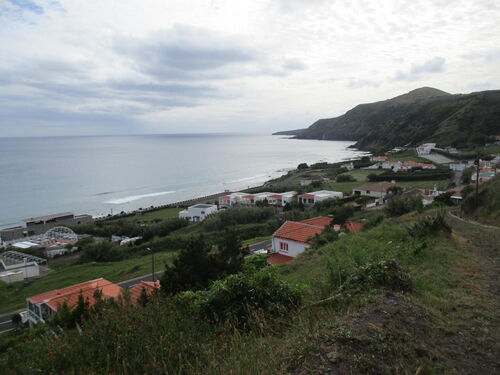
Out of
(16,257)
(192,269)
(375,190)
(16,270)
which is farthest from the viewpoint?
(375,190)

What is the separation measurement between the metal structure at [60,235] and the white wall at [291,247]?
30.1 m

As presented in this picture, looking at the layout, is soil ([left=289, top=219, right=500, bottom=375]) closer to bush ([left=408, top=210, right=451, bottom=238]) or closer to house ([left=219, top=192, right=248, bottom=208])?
bush ([left=408, top=210, right=451, bottom=238])

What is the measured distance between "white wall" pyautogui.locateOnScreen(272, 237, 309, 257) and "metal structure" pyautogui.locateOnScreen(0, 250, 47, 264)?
25010mm

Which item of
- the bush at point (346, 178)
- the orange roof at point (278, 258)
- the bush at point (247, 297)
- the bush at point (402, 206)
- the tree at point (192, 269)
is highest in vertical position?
the bush at point (247, 297)

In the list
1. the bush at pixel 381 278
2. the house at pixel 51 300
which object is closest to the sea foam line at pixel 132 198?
the house at pixel 51 300

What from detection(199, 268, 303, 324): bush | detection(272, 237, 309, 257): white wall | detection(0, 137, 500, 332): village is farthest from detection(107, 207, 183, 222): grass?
detection(199, 268, 303, 324): bush

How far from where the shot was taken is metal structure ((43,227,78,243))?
136 ft

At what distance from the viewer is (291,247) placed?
19.4 metres

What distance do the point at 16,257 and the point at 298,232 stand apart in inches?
1199

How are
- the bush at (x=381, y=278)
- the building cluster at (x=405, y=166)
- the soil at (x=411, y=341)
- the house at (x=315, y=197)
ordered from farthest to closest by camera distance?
the building cluster at (x=405, y=166) → the house at (x=315, y=197) → the bush at (x=381, y=278) → the soil at (x=411, y=341)

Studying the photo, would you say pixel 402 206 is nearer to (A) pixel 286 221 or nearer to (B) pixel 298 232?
(B) pixel 298 232

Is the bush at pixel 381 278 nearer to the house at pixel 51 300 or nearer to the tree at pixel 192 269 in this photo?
the tree at pixel 192 269

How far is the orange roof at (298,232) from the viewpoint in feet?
62.7

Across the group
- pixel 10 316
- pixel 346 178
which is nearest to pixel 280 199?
pixel 346 178
